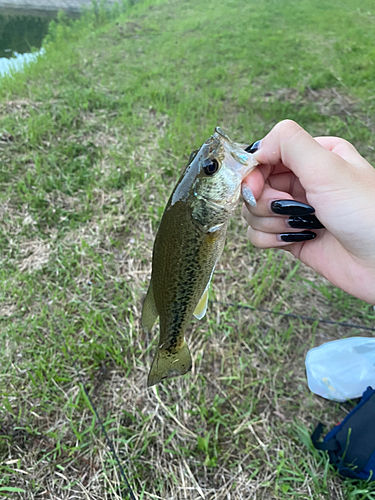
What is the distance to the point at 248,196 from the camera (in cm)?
112

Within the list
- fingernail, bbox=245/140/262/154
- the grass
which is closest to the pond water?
the grass

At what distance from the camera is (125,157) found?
10.6ft

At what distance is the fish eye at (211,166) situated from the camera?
108 cm

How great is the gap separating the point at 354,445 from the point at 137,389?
1208 mm

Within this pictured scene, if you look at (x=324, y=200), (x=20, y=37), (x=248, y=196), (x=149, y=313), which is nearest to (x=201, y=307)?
(x=149, y=313)

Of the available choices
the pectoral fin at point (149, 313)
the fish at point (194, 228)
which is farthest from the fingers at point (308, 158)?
the pectoral fin at point (149, 313)

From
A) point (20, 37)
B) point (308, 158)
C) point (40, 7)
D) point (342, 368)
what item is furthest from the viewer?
point (40, 7)

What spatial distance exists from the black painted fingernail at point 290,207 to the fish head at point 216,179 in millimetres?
159

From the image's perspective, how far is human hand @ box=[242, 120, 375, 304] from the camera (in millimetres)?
1021

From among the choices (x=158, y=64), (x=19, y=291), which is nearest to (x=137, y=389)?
(x=19, y=291)

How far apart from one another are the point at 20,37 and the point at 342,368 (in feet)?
23.5

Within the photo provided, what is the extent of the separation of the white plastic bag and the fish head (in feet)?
4.10

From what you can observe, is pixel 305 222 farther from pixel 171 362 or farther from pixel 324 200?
pixel 171 362

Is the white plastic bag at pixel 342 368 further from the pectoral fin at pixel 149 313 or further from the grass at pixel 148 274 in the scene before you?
the pectoral fin at pixel 149 313
